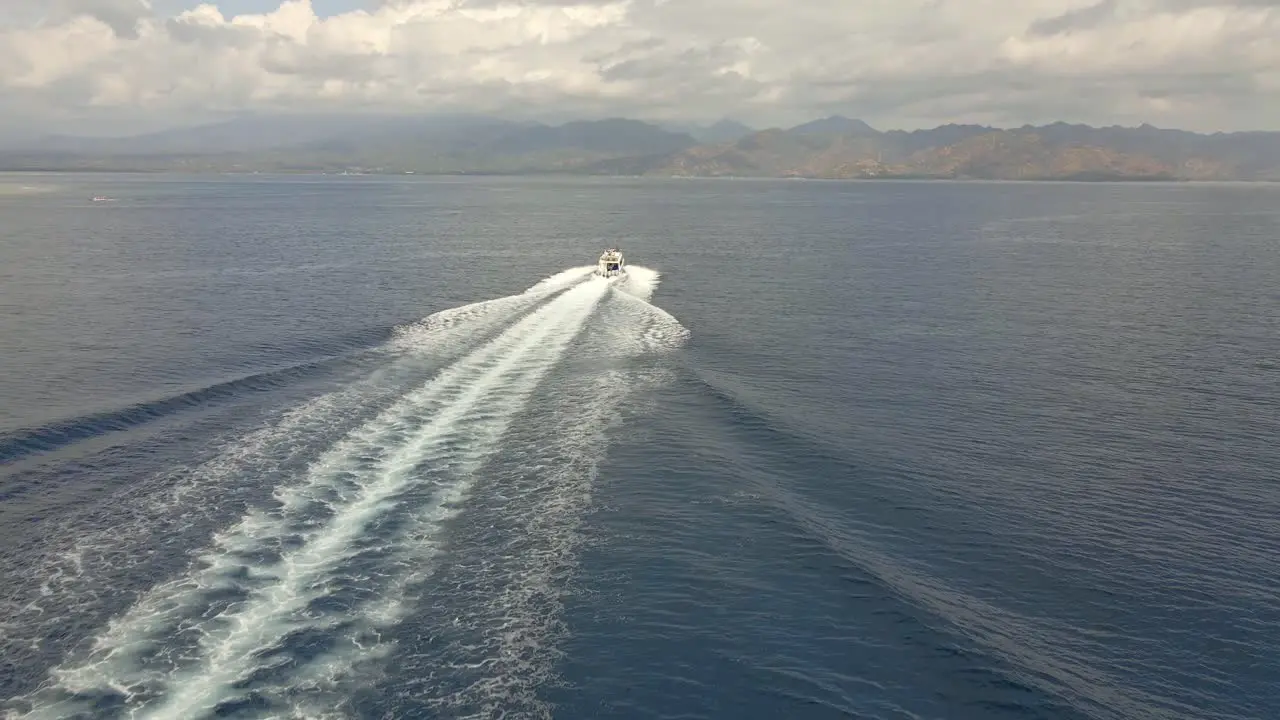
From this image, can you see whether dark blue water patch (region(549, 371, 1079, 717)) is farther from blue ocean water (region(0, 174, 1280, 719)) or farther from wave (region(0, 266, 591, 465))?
wave (region(0, 266, 591, 465))

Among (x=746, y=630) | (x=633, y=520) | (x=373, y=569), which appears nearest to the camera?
(x=746, y=630)

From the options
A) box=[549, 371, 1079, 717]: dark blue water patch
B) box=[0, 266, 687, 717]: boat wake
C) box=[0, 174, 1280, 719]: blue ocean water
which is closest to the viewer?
box=[0, 266, 687, 717]: boat wake

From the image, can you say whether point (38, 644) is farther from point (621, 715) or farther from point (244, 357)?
point (244, 357)

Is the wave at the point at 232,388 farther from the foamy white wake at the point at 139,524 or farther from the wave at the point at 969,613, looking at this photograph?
the wave at the point at 969,613

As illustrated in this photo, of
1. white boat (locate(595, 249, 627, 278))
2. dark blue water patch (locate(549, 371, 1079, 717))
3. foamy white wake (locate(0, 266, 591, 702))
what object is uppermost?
white boat (locate(595, 249, 627, 278))

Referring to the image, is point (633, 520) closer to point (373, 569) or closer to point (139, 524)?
point (373, 569)

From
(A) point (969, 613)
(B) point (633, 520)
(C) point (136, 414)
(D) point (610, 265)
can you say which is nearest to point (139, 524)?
(C) point (136, 414)

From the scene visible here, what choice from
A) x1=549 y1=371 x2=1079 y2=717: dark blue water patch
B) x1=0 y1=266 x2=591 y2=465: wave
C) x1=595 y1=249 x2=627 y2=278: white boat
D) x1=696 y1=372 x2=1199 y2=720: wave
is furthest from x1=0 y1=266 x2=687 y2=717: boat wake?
x1=595 y1=249 x2=627 y2=278: white boat
